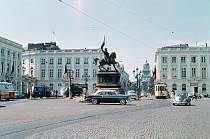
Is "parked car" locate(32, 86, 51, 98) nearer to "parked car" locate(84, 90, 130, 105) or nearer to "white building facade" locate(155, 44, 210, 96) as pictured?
"parked car" locate(84, 90, 130, 105)

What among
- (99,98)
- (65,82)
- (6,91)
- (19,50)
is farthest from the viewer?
(65,82)

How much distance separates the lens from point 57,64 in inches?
5305

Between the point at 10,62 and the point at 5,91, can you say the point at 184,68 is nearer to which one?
the point at 10,62

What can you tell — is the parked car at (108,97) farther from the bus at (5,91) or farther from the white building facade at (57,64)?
the white building facade at (57,64)

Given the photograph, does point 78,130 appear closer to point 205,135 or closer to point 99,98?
point 205,135

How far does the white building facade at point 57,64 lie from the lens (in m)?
132

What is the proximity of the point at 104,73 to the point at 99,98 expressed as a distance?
33.8 ft

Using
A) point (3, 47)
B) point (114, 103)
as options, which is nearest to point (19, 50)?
point (3, 47)

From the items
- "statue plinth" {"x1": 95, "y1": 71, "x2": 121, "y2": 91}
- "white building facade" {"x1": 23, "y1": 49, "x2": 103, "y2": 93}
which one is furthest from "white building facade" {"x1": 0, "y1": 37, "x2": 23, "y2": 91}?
"statue plinth" {"x1": 95, "y1": 71, "x2": 121, "y2": 91}

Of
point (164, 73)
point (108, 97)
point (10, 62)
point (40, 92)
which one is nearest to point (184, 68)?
point (164, 73)

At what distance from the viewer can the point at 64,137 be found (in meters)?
14.0

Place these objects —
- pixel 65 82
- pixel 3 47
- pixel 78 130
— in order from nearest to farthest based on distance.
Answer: pixel 78 130, pixel 3 47, pixel 65 82

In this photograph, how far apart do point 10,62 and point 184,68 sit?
53687mm

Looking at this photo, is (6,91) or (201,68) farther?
(201,68)
